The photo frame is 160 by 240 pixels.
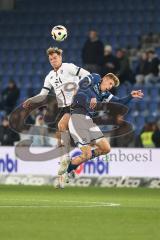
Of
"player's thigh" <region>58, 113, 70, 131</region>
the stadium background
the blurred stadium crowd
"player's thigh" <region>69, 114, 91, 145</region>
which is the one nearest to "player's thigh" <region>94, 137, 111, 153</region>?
"player's thigh" <region>69, 114, 91, 145</region>

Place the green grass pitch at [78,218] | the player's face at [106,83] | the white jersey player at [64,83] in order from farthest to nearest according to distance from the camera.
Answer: the white jersey player at [64,83]
the player's face at [106,83]
the green grass pitch at [78,218]

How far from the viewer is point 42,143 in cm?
2208

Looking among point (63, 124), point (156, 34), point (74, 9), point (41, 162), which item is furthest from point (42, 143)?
point (74, 9)

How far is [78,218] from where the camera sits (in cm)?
1111

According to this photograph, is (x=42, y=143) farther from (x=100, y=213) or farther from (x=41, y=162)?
(x=100, y=213)

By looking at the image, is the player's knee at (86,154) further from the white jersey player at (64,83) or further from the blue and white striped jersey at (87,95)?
the white jersey player at (64,83)

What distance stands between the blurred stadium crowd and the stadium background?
3 cm

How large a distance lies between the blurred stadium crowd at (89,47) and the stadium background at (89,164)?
33mm

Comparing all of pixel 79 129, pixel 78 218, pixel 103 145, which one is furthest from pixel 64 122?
pixel 78 218

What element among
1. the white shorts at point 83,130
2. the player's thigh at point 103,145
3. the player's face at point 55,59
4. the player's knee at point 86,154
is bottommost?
the player's knee at point 86,154

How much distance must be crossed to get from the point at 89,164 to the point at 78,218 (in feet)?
32.9

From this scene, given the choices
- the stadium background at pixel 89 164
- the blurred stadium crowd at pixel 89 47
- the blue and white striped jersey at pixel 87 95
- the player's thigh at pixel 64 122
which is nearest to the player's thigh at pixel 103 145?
the blue and white striped jersey at pixel 87 95

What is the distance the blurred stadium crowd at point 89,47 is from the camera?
25.1 m

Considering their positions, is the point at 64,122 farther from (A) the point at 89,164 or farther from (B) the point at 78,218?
(B) the point at 78,218
